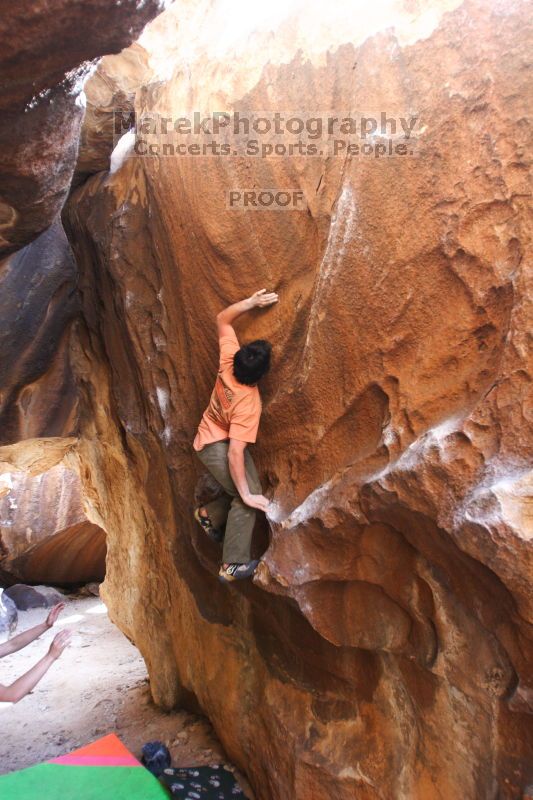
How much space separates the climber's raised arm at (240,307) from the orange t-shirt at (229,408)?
0.04m

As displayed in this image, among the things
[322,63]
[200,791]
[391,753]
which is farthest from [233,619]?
[322,63]

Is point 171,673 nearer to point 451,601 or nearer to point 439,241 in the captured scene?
point 451,601

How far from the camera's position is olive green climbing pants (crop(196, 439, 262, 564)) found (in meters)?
2.98

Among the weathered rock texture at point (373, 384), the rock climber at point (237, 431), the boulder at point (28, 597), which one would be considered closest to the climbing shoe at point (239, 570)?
the rock climber at point (237, 431)

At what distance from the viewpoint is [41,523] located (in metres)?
8.48

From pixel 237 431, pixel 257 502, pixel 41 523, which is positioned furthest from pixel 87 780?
pixel 41 523

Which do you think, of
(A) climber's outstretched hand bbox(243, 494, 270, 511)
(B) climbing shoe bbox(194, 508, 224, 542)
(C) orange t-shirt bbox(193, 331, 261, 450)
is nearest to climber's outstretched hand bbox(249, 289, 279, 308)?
(C) orange t-shirt bbox(193, 331, 261, 450)

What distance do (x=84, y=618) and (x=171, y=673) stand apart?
183 inches

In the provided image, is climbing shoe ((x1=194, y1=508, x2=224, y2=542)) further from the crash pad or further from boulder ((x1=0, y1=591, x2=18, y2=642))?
boulder ((x1=0, y1=591, x2=18, y2=642))

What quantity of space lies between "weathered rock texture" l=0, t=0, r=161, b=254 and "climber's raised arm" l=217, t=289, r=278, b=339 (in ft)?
3.52

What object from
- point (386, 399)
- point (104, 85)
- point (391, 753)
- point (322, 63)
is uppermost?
point (104, 85)

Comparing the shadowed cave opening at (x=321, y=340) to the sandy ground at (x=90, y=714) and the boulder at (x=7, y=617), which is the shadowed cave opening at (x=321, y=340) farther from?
the boulder at (x=7, y=617)

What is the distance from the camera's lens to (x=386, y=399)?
8.49ft

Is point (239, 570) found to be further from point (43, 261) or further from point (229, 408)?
point (43, 261)
